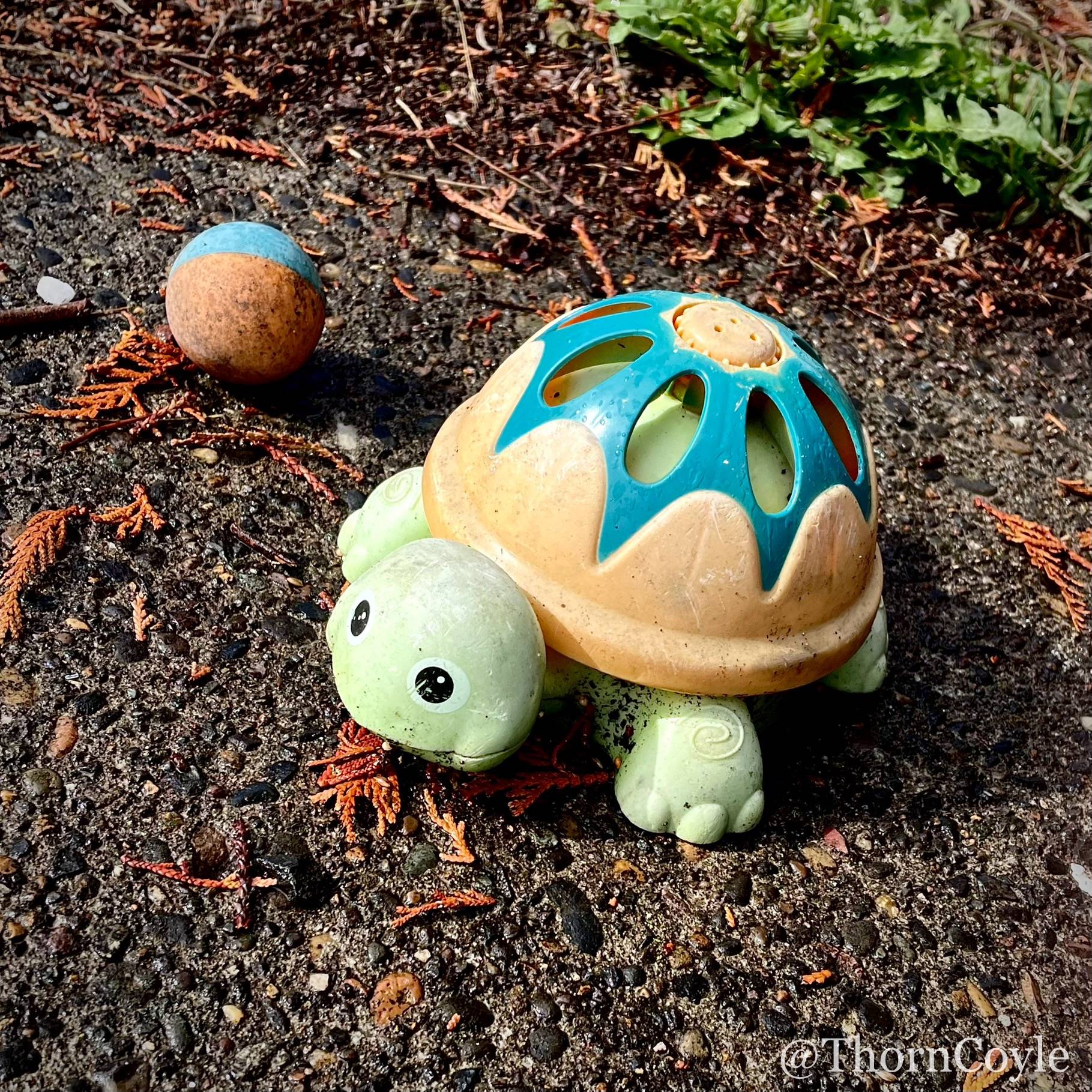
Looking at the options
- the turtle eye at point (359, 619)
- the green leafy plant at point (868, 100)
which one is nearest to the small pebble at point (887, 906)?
the turtle eye at point (359, 619)

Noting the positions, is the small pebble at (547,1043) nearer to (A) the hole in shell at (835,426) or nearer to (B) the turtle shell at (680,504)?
(B) the turtle shell at (680,504)

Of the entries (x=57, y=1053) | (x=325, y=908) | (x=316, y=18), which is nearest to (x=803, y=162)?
(x=316, y=18)

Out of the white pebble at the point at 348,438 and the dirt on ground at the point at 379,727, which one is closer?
the dirt on ground at the point at 379,727

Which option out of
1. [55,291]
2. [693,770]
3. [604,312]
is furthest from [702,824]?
[55,291]

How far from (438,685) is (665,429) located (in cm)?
86

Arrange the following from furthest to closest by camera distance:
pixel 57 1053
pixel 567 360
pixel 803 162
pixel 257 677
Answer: pixel 803 162, pixel 257 677, pixel 567 360, pixel 57 1053

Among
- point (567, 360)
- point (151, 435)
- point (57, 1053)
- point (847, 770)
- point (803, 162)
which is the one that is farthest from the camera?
point (803, 162)

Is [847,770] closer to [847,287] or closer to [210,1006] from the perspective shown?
[210,1006]

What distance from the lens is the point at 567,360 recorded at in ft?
9.70

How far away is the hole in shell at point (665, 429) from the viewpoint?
281 cm

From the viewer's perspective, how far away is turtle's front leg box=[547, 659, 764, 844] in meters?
2.91

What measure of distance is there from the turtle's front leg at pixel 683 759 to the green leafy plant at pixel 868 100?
3444 mm

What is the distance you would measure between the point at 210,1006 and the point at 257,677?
93 centimetres

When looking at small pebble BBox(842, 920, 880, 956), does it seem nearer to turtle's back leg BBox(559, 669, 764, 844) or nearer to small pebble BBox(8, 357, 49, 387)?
turtle's back leg BBox(559, 669, 764, 844)
